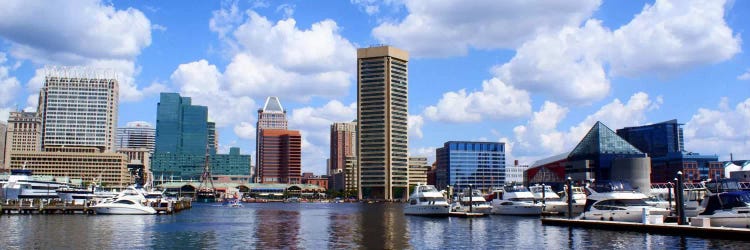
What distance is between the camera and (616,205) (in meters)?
88.0

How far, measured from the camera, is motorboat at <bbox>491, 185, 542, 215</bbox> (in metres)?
126

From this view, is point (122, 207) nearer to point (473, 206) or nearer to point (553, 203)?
point (473, 206)

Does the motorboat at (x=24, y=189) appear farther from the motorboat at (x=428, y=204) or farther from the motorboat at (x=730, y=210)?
the motorboat at (x=730, y=210)

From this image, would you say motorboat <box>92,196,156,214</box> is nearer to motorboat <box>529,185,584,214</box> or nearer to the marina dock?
the marina dock

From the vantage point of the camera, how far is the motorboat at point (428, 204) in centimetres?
12631

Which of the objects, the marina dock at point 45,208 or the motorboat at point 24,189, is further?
the motorboat at point 24,189

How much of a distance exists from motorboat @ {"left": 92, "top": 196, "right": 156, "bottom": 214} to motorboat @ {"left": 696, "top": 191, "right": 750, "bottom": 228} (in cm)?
10371

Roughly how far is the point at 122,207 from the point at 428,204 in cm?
6101

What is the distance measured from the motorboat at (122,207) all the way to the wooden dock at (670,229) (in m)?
83.7

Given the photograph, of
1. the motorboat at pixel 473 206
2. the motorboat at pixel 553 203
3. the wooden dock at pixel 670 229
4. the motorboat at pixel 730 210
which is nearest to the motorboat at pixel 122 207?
the motorboat at pixel 473 206

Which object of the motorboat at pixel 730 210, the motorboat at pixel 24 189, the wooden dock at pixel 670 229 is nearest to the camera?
the wooden dock at pixel 670 229

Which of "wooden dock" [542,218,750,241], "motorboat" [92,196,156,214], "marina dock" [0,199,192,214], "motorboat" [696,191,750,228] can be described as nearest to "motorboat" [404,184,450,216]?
"wooden dock" [542,218,750,241]

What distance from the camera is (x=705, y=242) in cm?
6238

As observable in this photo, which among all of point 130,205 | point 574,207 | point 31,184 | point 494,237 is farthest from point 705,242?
point 31,184
